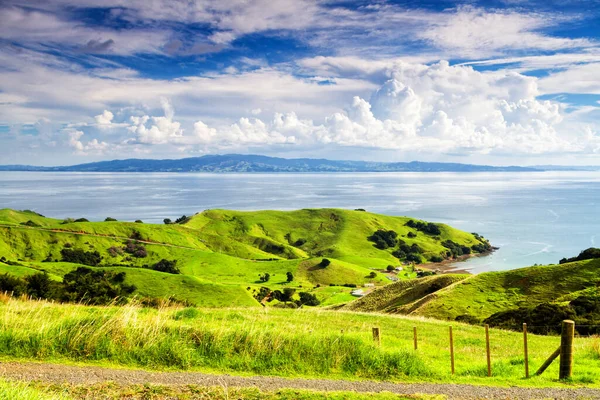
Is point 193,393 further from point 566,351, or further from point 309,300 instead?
point 309,300

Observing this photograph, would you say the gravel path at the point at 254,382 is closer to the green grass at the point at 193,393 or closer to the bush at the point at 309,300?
the green grass at the point at 193,393

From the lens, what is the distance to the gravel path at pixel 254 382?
12.5m

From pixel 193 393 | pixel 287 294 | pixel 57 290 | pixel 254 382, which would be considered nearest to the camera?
pixel 193 393

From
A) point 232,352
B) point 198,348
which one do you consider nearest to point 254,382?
point 232,352

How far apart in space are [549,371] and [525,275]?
34044 mm

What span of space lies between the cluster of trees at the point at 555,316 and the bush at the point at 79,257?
374ft

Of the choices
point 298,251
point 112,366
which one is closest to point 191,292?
point 112,366

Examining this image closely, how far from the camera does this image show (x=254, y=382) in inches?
512

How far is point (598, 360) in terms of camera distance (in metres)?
16.7

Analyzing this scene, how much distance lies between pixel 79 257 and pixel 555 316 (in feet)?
394

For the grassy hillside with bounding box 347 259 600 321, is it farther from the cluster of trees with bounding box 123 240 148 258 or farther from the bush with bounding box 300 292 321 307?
the cluster of trees with bounding box 123 240 148 258

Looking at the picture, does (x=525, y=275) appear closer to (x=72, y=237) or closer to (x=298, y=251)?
(x=72, y=237)

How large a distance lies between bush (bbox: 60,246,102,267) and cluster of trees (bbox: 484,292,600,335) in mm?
113882

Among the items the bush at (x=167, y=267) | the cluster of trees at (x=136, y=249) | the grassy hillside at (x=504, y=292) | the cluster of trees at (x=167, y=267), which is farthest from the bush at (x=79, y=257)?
the grassy hillside at (x=504, y=292)
